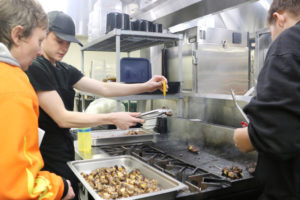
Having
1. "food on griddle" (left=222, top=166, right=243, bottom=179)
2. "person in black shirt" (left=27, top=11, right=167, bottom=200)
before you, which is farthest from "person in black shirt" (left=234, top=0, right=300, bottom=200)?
"person in black shirt" (left=27, top=11, right=167, bottom=200)

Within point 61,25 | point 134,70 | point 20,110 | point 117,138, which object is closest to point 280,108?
point 20,110

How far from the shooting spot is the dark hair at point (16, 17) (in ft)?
2.90

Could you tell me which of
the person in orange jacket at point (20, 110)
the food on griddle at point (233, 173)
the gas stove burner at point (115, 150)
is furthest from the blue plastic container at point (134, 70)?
the person in orange jacket at point (20, 110)

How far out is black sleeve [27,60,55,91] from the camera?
141 centimetres

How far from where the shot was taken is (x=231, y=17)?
14.9ft

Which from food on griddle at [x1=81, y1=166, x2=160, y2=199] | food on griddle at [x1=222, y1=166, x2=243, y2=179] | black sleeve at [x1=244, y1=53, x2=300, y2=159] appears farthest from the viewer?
food on griddle at [x1=222, y1=166, x2=243, y2=179]

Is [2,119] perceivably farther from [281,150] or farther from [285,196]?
[285,196]

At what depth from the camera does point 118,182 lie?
4.41 feet

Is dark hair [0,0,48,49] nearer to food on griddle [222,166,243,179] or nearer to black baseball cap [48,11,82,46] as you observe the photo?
black baseball cap [48,11,82,46]

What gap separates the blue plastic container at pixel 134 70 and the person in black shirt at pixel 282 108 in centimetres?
191

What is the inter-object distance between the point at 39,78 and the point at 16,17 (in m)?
0.59

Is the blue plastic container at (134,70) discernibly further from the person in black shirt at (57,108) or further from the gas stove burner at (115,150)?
the person in black shirt at (57,108)

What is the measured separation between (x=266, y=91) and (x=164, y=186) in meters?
0.66

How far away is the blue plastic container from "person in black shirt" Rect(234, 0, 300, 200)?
191cm
